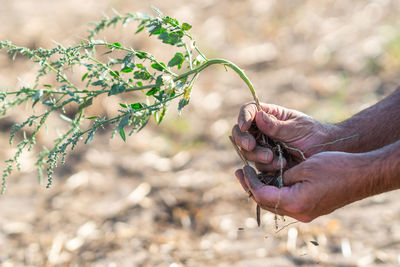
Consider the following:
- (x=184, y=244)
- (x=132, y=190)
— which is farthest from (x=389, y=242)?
(x=132, y=190)

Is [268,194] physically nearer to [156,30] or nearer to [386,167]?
[386,167]

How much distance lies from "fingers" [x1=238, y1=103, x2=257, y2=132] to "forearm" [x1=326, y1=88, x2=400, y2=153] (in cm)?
43

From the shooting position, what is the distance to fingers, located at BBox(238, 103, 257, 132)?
1.95m

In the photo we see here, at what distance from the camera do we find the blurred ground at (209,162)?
8.47 feet

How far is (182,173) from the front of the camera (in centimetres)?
326

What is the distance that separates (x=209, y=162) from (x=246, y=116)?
4.71ft

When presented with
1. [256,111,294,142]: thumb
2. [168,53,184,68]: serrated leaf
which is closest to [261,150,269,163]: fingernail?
[256,111,294,142]: thumb

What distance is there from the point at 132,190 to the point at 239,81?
1.73 m

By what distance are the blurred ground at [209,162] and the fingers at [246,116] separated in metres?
0.57

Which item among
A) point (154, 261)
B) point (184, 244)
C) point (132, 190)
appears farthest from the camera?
point (132, 190)

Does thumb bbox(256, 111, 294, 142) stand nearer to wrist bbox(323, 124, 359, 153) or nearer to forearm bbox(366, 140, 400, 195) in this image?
wrist bbox(323, 124, 359, 153)

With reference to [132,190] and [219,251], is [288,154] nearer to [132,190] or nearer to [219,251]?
[219,251]

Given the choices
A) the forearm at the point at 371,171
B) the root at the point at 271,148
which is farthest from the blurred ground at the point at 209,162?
the forearm at the point at 371,171

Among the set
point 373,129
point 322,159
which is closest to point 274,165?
point 322,159
